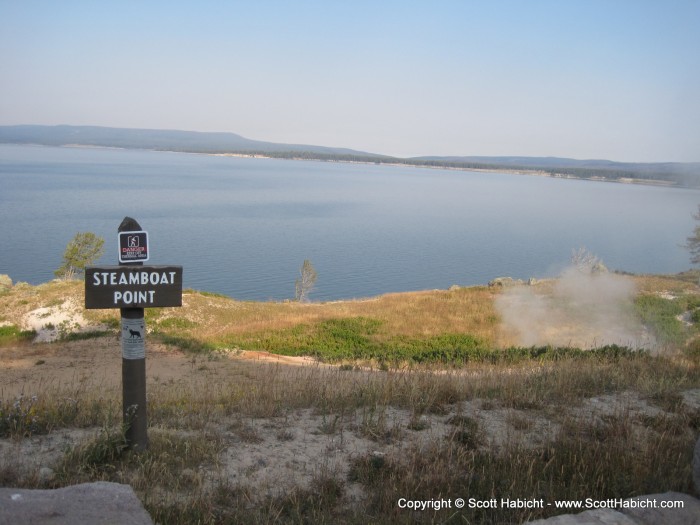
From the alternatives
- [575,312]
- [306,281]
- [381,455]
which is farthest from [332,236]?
[381,455]

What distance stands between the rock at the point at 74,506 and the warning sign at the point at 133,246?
5.87 ft

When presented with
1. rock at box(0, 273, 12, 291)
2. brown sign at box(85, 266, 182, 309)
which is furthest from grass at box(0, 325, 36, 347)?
brown sign at box(85, 266, 182, 309)

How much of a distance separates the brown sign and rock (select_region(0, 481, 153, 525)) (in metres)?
1.48

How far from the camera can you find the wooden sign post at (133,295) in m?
4.70

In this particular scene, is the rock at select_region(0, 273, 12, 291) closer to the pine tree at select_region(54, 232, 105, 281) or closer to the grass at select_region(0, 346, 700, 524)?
the pine tree at select_region(54, 232, 105, 281)

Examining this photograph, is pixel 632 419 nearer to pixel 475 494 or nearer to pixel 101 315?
pixel 475 494

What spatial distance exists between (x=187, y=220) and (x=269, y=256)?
2552cm

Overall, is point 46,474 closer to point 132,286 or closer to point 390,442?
point 132,286

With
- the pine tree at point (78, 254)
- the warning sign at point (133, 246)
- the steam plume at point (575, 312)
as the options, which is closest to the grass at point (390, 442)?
the warning sign at point (133, 246)

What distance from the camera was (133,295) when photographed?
475cm

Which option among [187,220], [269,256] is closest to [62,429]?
[269,256]

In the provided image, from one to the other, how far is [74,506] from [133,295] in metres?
1.74

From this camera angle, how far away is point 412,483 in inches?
174

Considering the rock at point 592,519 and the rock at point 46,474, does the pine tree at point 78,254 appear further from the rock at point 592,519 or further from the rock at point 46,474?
the rock at point 592,519
